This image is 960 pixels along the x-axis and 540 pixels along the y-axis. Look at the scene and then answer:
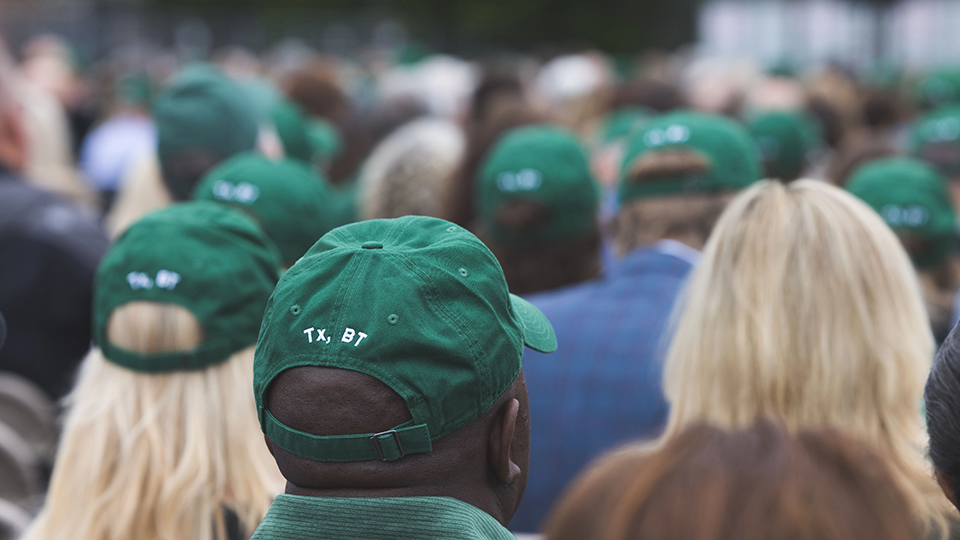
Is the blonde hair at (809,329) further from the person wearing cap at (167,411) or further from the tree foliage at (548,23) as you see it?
the tree foliage at (548,23)

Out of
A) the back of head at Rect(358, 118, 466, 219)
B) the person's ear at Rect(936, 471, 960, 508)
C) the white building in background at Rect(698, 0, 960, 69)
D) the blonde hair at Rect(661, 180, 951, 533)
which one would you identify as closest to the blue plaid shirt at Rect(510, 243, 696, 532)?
the blonde hair at Rect(661, 180, 951, 533)

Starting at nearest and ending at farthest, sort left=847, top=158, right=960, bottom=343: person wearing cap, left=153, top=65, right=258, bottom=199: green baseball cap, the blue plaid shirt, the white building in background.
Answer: the blue plaid shirt < left=847, top=158, right=960, bottom=343: person wearing cap < left=153, top=65, right=258, bottom=199: green baseball cap < the white building in background

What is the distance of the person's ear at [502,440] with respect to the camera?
1622 millimetres

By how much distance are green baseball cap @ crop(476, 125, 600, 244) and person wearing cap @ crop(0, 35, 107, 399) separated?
163 centimetres

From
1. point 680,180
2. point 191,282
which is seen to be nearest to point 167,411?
point 191,282

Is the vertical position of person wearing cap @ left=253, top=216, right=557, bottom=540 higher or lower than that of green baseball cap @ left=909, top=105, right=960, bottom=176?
higher

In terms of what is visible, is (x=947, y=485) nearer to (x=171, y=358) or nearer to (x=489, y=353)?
(x=489, y=353)

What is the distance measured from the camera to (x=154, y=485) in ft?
7.09

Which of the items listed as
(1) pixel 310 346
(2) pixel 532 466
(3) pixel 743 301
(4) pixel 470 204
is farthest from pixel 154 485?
(4) pixel 470 204

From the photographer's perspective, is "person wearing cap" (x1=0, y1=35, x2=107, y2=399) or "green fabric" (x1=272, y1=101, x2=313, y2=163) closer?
Answer: "person wearing cap" (x1=0, y1=35, x2=107, y2=399)

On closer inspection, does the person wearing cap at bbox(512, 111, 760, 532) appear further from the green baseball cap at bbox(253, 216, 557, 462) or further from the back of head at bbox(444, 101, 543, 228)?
the back of head at bbox(444, 101, 543, 228)

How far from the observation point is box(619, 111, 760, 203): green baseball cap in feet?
10.8

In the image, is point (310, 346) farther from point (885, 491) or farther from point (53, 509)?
point (53, 509)

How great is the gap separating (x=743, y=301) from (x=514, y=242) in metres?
1.30
